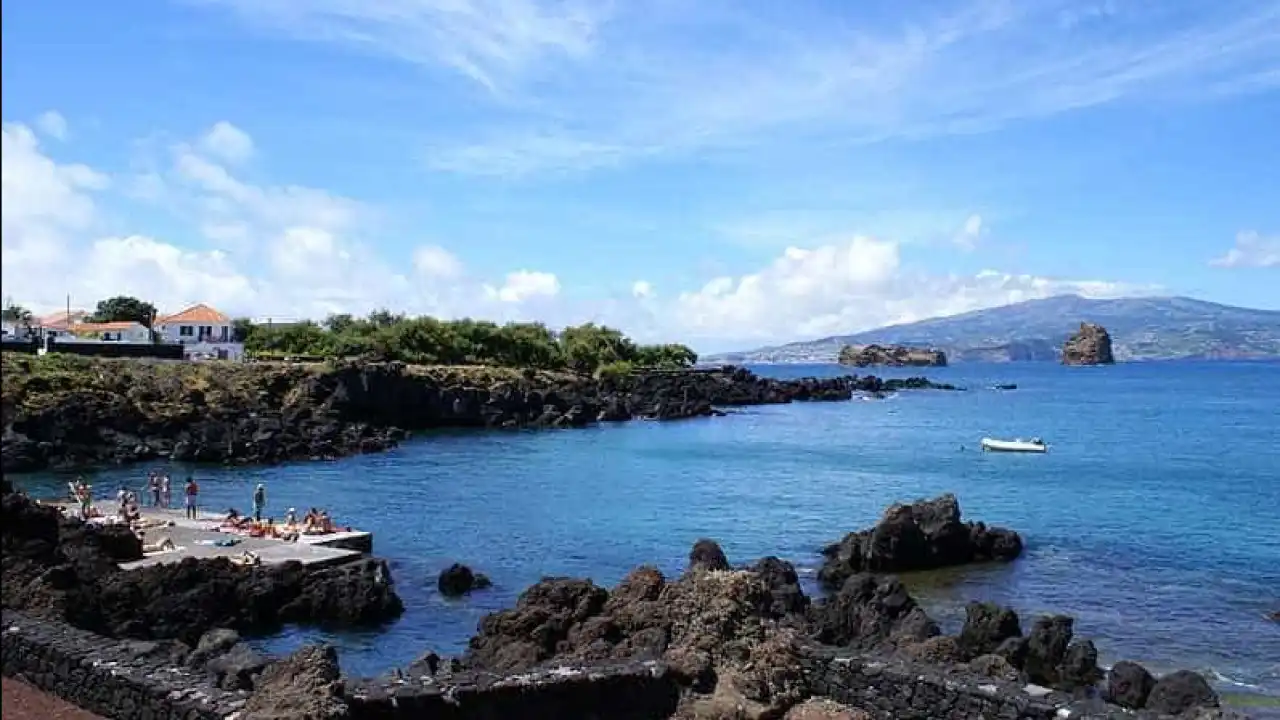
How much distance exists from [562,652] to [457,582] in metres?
12.4

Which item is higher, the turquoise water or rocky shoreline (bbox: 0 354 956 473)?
rocky shoreline (bbox: 0 354 956 473)

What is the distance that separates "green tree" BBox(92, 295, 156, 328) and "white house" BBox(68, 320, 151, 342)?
26490mm

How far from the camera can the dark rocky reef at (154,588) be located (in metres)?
22.7

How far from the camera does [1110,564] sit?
39812 mm

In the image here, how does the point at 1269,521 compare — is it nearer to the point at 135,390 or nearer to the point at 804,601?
the point at 804,601

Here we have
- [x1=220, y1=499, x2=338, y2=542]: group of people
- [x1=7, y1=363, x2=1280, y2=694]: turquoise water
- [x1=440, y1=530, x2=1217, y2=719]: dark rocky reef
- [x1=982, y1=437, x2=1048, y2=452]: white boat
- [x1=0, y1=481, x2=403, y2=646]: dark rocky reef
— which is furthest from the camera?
[x1=982, y1=437, x2=1048, y2=452]: white boat

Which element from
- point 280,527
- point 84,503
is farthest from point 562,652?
point 84,503

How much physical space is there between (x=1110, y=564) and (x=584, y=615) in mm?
24797

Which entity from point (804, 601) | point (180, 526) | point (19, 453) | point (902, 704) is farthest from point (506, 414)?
point (902, 704)

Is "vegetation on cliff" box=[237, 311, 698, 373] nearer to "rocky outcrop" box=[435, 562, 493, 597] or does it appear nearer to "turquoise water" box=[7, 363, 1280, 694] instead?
"turquoise water" box=[7, 363, 1280, 694]

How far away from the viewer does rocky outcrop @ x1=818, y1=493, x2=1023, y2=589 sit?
37.9 meters

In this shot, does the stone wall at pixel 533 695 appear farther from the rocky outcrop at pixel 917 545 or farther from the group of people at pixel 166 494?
the group of people at pixel 166 494

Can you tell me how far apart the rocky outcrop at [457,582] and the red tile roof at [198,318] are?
11189 cm

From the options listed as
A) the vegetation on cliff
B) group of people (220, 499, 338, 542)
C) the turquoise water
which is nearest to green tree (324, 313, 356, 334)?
the vegetation on cliff
